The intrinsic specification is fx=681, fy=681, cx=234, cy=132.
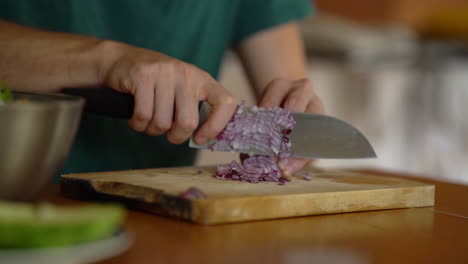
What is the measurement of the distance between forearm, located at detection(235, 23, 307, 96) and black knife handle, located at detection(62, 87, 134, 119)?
61 centimetres

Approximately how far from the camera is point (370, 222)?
32.9 inches

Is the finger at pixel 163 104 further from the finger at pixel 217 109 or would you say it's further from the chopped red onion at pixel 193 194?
the chopped red onion at pixel 193 194

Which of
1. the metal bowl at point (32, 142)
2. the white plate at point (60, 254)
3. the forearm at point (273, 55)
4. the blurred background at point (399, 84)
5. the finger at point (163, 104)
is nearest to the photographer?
the white plate at point (60, 254)

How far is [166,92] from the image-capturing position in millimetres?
916

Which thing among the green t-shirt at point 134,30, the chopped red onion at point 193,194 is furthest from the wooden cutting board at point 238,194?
the green t-shirt at point 134,30

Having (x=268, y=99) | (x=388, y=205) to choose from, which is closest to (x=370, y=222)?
(x=388, y=205)

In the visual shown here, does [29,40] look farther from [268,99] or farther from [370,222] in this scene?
[370,222]

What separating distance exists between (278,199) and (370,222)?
0.12 metres

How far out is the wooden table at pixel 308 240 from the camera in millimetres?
643

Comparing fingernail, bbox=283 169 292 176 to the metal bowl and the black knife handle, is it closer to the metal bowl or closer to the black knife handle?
the black knife handle

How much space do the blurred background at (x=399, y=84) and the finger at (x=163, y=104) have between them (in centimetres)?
277

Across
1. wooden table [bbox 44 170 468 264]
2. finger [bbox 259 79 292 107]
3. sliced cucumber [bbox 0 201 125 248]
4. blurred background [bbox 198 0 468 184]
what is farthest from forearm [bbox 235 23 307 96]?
blurred background [bbox 198 0 468 184]

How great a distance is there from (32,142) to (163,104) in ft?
0.99

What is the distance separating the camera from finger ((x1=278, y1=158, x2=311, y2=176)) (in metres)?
1.04
